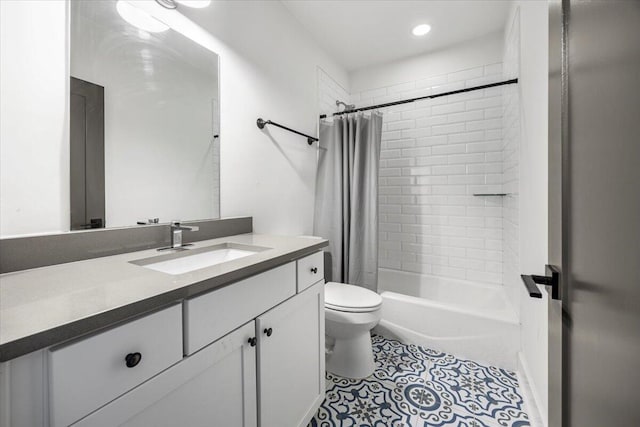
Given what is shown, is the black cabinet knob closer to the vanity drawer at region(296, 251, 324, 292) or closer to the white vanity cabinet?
the white vanity cabinet

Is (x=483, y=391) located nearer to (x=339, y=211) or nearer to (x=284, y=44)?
(x=339, y=211)

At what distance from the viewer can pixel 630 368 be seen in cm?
34

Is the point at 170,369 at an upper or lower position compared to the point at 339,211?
lower

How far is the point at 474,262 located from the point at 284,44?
243 centimetres

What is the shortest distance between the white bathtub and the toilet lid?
420 millimetres

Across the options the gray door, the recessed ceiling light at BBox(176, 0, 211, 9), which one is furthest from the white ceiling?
the gray door

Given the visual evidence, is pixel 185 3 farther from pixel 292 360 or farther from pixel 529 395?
pixel 529 395

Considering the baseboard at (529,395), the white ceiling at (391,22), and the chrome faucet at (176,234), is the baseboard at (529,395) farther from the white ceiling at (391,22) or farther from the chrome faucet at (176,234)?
the white ceiling at (391,22)

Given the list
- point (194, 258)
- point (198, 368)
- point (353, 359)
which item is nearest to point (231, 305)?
point (198, 368)

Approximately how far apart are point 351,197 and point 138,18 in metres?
1.69

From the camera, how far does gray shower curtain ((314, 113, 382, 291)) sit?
7.22ft

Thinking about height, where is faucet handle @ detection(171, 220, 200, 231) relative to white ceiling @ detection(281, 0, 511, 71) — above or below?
below

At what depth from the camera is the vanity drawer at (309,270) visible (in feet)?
3.77

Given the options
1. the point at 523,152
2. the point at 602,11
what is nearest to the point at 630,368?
the point at 602,11
